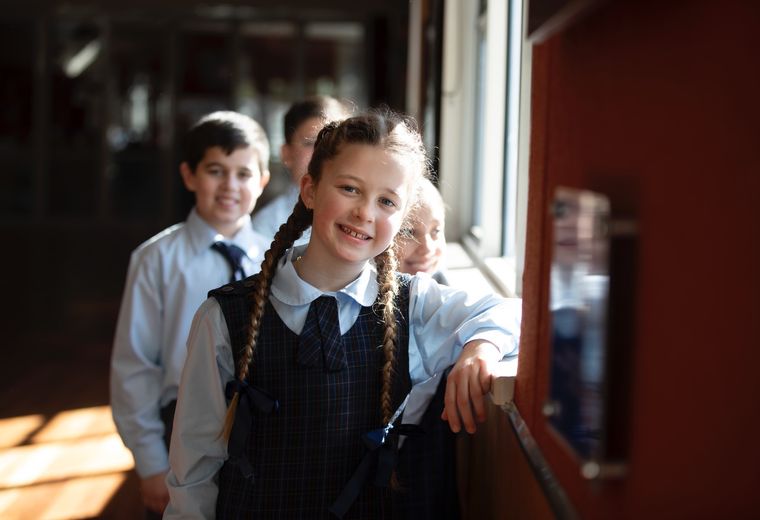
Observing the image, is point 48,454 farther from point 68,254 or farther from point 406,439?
point 68,254

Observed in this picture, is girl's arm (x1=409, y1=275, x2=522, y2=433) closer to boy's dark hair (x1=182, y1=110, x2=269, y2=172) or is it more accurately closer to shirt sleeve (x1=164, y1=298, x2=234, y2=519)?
shirt sleeve (x1=164, y1=298, x2=234, y2=519)

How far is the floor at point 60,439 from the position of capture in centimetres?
329

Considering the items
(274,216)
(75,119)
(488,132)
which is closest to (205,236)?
(274,216)

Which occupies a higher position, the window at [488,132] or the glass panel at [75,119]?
the glass panel at [75,119]

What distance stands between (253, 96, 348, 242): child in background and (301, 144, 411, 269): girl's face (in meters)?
0.76

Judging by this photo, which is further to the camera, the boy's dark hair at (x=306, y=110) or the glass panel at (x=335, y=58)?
the glass panel at (x=335, y=58)

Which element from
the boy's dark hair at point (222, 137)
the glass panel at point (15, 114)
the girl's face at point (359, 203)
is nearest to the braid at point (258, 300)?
the girl's face at point (359, 203)

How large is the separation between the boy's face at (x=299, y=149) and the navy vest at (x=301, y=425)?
862 mm

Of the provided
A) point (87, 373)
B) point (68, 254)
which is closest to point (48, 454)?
point (87, 373)

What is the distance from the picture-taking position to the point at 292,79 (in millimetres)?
11898

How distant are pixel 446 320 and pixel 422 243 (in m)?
0.50

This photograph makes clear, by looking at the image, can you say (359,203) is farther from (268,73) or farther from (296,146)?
(268,73)

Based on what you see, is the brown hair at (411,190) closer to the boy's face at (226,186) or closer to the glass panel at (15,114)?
the boy's face at (226,186)

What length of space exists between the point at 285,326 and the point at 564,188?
2.23 feet
